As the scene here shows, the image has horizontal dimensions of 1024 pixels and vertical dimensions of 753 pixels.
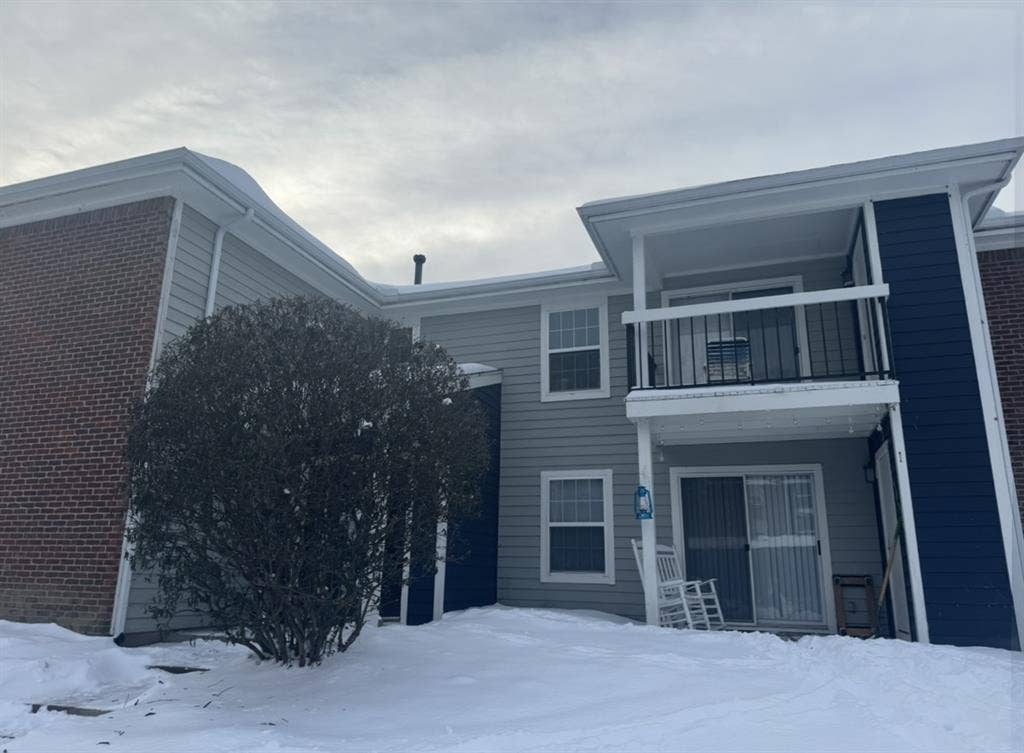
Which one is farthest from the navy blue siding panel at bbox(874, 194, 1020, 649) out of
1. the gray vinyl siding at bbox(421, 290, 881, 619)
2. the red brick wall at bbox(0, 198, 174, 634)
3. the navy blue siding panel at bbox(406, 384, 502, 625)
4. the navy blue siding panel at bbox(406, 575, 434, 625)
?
the red brick wall at bbox(0, 198, 174, 634)

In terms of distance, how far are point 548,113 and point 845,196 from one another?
354 cm

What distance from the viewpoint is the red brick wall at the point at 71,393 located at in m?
6.82

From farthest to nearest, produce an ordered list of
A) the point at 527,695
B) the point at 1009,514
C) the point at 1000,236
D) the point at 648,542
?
1. the point at 1000,236
2. the point at 648,542
3. the point at 1009,514
4. the point at 527,695

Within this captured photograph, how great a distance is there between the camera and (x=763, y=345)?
9.30 meters

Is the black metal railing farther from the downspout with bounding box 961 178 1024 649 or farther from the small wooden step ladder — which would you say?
the small wooden step ladder

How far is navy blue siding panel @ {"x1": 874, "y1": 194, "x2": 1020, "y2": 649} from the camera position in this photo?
665cm

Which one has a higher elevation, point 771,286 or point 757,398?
point 771,286

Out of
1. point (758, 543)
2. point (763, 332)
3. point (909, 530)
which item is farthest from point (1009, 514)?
point (763, 332)

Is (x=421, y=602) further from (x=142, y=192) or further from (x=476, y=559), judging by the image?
(x=142, y=192)

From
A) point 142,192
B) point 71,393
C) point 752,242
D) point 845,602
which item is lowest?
point 845,602

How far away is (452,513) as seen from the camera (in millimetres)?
5652

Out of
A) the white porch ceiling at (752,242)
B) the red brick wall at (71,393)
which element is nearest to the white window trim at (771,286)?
the white porch ceiling at (752,242)

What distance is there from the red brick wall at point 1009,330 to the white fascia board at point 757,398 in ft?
8.18

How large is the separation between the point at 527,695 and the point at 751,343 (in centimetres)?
628
